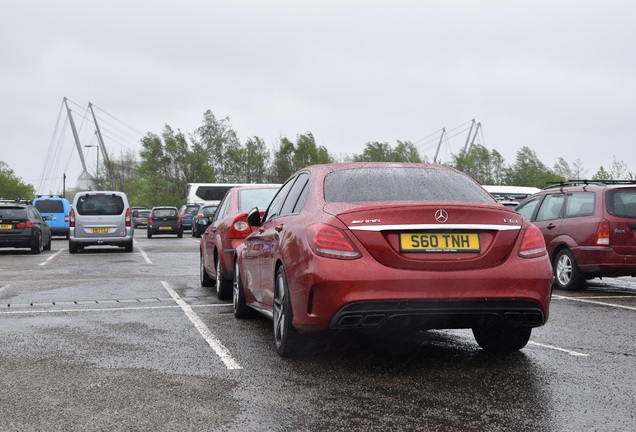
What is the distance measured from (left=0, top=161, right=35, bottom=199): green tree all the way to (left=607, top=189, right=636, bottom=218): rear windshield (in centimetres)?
11527

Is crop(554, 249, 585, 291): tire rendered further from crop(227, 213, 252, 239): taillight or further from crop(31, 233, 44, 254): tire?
crop(31, 233, 44, 254): tire

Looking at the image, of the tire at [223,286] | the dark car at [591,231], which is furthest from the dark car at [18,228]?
the dark car at [591,231]

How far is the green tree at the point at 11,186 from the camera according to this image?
399 ft

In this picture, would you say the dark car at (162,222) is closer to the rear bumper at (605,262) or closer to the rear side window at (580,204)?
the rear side window at (580,204)

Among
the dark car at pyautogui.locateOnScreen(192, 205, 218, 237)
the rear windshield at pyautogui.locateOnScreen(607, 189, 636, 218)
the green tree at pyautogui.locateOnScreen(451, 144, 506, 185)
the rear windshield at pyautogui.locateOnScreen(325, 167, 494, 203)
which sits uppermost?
the green tree at pyautogui.locateOnScreen(451, 144, 506, 185)

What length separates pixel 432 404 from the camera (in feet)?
15.8

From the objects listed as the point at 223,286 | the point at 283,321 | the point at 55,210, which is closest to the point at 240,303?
the point at 223,286

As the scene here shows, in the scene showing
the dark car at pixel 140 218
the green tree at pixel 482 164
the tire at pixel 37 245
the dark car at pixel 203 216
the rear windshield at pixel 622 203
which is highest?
the green tree at pixel 482 164

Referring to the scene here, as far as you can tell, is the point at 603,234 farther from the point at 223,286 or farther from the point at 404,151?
the point at 404,151

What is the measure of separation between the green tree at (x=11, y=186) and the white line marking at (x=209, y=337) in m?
115

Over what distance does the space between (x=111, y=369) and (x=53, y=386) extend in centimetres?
61

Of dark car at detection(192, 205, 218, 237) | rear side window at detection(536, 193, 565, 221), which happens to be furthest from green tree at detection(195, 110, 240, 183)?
rear side window at detection(536, 193, 565, 221)

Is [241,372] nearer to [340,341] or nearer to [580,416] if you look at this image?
[340,341]

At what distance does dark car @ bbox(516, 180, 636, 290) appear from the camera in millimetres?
11531
